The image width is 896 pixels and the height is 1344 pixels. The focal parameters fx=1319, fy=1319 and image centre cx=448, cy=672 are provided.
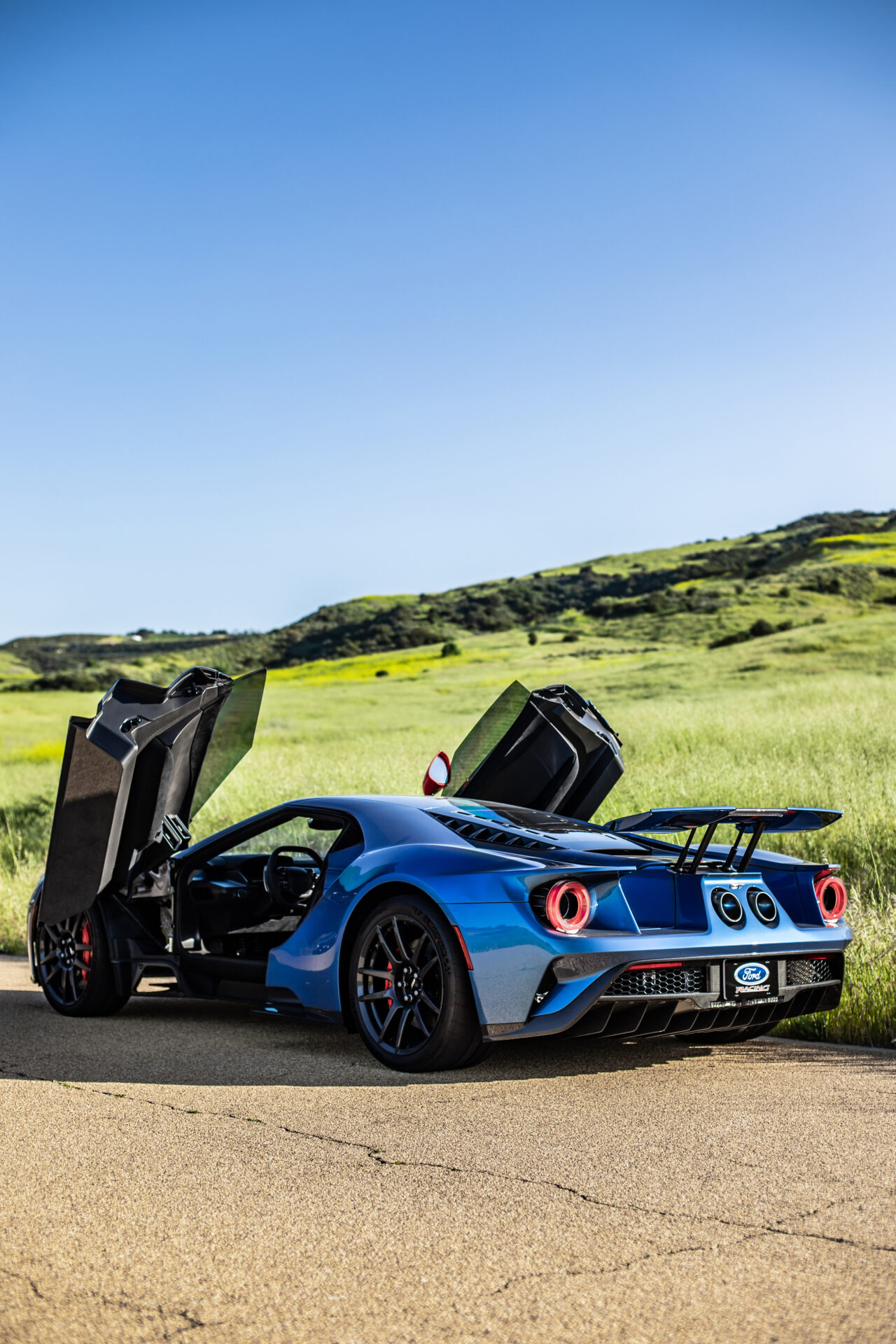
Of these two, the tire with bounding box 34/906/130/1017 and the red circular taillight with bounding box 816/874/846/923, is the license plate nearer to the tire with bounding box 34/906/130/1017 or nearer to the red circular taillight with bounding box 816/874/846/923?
the red circular taillight with bounding box 816/874/846/923

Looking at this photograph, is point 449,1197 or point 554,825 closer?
point 449,1197

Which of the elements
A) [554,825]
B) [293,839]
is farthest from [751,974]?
[293,839]

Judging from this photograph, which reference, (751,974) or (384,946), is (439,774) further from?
(751,974)

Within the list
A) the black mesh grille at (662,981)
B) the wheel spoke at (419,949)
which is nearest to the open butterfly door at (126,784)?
the wheel spoke at (419,949)

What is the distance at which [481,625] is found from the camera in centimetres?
11056

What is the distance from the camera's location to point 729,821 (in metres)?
5.70

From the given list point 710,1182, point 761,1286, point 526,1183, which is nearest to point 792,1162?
point 710,1182

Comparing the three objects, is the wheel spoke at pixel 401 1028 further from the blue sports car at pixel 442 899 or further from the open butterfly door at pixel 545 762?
the open butterfly door at pixel 545 762

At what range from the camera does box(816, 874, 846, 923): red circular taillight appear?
6.29 m

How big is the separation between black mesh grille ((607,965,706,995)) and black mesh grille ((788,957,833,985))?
1.93 ft

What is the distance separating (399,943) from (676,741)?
18.5 meters

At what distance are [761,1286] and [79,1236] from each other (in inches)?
73.3

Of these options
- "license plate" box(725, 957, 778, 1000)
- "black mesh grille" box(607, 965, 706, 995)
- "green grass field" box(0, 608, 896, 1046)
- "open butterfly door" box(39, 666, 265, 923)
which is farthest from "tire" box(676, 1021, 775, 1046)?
"open butterfly door" box(39, 666, 265, 923)

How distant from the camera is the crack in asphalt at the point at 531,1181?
367 centimetres
